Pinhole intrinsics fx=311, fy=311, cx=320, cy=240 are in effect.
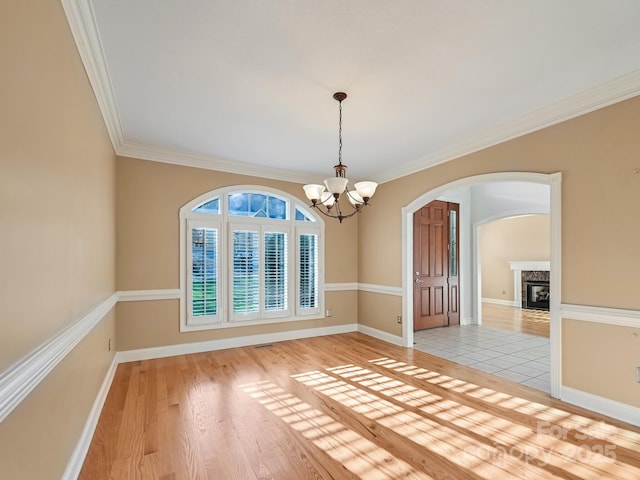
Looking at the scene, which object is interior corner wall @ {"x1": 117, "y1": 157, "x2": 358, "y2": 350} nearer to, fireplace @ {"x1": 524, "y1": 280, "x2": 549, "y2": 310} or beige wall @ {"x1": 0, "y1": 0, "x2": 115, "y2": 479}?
beige wall @ {"x1": 0, "y1": 0, "x2": 115, "y2": 479}

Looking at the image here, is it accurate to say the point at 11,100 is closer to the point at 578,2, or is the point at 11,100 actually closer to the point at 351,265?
the point at 578,2

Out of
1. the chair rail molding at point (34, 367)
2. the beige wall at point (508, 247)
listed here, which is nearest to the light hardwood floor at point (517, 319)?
the beige wall at point (508, 247)

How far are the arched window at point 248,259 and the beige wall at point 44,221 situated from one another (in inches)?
81.6

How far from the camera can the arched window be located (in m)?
4.50

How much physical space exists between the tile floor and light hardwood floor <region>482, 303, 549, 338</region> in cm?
43

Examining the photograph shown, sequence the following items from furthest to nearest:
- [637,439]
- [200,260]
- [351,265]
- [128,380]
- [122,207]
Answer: [351,265] → [200,260] → [122,207] → [128,380] → [637,439]

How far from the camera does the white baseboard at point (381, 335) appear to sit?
495cm

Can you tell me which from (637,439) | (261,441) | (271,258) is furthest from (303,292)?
(637,439)

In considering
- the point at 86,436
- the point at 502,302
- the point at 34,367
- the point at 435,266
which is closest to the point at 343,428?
the point at 86,436

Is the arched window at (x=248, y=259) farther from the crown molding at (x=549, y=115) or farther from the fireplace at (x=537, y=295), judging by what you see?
the fireplace at (x=537, y=295)

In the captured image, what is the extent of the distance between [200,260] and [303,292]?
1.79m

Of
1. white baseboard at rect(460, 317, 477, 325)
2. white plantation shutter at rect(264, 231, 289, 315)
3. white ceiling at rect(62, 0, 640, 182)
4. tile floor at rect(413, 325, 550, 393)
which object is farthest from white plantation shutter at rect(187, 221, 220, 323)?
white baseboard at rect(460, 317, 477, 325)

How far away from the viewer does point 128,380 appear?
11.3ft

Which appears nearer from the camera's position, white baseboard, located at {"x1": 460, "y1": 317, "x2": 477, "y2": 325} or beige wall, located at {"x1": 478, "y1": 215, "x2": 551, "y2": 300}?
white baseboard, located at {"x1": 460, "y1": 317, "x2": 477, "y2": 325}
